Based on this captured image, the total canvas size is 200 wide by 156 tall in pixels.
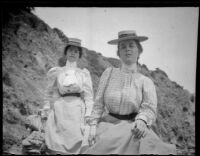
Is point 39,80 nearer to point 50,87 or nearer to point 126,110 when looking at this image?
point 50,87

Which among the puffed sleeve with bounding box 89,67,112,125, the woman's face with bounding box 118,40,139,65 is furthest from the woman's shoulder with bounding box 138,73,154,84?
the puffed sleeve with bounding box 89,67,112,125

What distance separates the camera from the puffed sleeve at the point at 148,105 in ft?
13.3

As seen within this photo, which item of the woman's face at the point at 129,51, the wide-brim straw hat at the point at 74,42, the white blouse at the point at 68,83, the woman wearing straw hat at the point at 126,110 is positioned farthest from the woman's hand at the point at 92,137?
the wide-brim straw hat at the point at 74,42

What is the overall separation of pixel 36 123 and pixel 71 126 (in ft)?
1.31

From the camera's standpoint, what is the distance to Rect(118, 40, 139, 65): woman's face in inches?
173

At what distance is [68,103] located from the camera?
4434 mm

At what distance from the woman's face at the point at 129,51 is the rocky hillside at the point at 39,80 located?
0.62 ft

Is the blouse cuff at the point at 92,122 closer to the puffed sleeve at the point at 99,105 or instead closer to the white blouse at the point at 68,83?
the puffed sleeve at the point at 99,105

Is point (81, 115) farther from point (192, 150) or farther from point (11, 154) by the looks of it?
point (192, 150)

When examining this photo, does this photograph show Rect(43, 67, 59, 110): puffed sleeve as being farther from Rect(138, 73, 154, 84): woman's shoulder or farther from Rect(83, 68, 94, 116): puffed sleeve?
Rect(138, 73, 154, 84): woman's shoulder

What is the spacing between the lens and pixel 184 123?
15.0 ft

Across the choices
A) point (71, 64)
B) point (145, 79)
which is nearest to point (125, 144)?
point (145, 79)

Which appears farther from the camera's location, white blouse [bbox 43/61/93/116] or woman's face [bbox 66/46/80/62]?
woman's face [bbox 66/46/80/62]

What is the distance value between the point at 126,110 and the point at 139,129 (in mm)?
350
